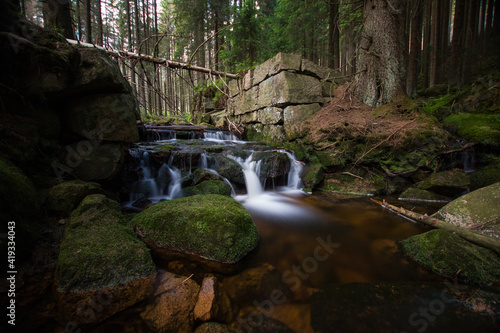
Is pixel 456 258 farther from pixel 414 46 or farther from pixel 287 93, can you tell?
pixel 414 46

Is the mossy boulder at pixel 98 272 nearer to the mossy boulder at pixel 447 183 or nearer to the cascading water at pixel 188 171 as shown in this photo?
the cascading water at pixel 188 171

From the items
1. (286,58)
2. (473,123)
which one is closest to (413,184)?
(473,123)

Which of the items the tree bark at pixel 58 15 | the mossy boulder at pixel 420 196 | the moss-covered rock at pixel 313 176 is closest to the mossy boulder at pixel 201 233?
Result: the moss-covered rock at pixel 313 176

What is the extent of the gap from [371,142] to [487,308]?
14.1ft

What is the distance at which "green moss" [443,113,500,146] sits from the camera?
17.3 ft

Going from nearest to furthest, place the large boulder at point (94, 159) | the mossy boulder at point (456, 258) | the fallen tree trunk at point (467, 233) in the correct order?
the mossy boulder at point (456, 258), the fallen tree trunk at point (467, 233), the large boulder at point (94, 159)

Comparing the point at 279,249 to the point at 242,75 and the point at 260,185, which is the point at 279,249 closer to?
the point at 260,185

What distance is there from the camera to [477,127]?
223 inches

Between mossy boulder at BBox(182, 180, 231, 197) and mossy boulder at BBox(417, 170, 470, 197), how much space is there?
15.7 feet

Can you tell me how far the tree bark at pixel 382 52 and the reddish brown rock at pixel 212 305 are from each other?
7.15 metres

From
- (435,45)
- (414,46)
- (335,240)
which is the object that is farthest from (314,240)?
(435,45)

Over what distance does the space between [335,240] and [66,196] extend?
3995 mm

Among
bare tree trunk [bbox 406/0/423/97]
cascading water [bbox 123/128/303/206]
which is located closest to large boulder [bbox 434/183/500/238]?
cascading water [bbox 123/128/303/206]

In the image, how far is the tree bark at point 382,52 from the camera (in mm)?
5988
